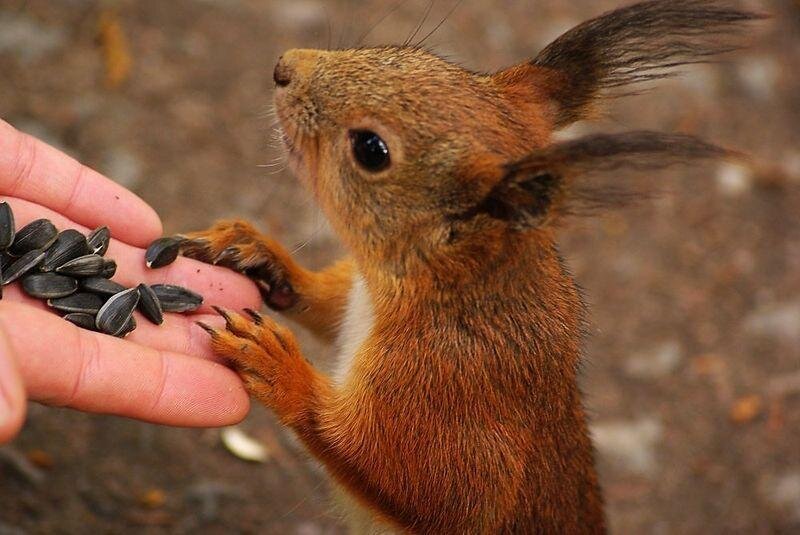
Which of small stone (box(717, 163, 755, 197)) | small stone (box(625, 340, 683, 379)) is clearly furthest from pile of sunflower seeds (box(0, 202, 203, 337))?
small stone (box(717, 163, 755, 197))

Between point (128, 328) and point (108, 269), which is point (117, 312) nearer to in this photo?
point (128, 328)

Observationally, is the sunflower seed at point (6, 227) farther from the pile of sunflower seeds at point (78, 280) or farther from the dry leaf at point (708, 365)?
the dry leaf at point (708, 365)

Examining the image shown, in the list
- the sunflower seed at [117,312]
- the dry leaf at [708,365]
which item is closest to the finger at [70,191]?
the sunflower seed at [117,312]

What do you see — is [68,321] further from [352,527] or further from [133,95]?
[133,95]

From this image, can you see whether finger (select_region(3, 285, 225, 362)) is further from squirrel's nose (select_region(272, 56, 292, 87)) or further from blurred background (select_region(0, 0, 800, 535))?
blurred background (select_region(0, 0, 800, 535))

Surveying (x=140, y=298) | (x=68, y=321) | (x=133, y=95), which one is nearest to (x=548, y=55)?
(x=140, y=298)

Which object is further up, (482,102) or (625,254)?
(625,254)
